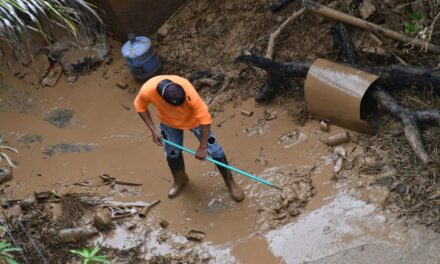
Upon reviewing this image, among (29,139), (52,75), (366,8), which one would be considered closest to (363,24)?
(366,8)

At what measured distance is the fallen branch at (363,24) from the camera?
5.45 metres

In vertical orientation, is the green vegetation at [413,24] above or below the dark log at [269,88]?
above

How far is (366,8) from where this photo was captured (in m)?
6.06

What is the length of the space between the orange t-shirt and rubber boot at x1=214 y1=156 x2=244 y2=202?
21.4 inches

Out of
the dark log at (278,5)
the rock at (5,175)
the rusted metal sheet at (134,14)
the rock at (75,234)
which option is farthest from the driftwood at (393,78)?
the rock at (5,175)

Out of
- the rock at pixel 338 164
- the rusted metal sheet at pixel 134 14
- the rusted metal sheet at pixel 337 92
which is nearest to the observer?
the rock at pixel 338 164

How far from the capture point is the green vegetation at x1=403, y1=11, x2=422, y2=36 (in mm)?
5511

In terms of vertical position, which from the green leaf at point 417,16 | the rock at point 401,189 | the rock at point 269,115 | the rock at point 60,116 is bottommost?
the rock at point 60,116

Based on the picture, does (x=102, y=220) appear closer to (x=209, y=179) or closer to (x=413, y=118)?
(x=209, y=179)

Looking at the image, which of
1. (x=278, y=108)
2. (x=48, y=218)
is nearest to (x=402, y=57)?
(x=278, y=108)

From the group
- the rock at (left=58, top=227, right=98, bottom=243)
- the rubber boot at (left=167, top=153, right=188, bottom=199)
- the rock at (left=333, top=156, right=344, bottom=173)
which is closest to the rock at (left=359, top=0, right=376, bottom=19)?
the rock at (left=333, top=156, right=344, bottom=173)

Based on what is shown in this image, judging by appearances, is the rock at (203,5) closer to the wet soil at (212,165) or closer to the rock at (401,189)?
the wet soil at (212,165)

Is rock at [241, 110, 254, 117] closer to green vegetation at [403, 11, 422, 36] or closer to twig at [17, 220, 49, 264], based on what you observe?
green vegetation at [403, 11, 422, 36]

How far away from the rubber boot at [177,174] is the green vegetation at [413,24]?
103 inches
